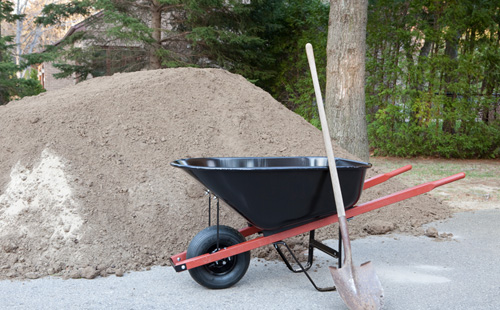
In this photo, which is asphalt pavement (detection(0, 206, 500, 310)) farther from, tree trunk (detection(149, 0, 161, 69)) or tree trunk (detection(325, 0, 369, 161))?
tree trunk (detection(149, 0, 161, 69))

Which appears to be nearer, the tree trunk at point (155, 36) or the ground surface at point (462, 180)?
the ground surface at point (462, 180)

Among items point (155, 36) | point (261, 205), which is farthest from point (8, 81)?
point (261, 205)

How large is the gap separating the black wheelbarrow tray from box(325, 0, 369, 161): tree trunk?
4.32 metres

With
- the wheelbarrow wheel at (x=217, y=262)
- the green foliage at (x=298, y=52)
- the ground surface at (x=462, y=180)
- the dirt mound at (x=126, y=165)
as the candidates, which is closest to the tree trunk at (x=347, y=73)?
the ground surface at (x=462, y=180)

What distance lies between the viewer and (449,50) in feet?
30.2

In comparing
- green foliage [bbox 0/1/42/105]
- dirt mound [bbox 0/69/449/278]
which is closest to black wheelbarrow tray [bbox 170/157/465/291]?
dirt mound [bbox 0/69/449/278]

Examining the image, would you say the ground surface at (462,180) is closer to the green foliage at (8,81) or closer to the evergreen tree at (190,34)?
the evergreen tree at (190,34)

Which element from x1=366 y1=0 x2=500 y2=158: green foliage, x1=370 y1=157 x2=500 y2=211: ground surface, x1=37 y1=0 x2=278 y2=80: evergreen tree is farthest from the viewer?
x1=37 y1=0 x2=278 y2=80: evergreen tree

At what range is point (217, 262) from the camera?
311 centimetres

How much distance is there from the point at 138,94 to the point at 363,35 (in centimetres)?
378

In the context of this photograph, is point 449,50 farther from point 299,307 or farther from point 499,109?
point 299,307

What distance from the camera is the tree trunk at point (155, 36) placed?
10.1m

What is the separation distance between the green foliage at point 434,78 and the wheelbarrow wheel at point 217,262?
6.87 metres

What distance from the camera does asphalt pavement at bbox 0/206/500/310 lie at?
112 inches
